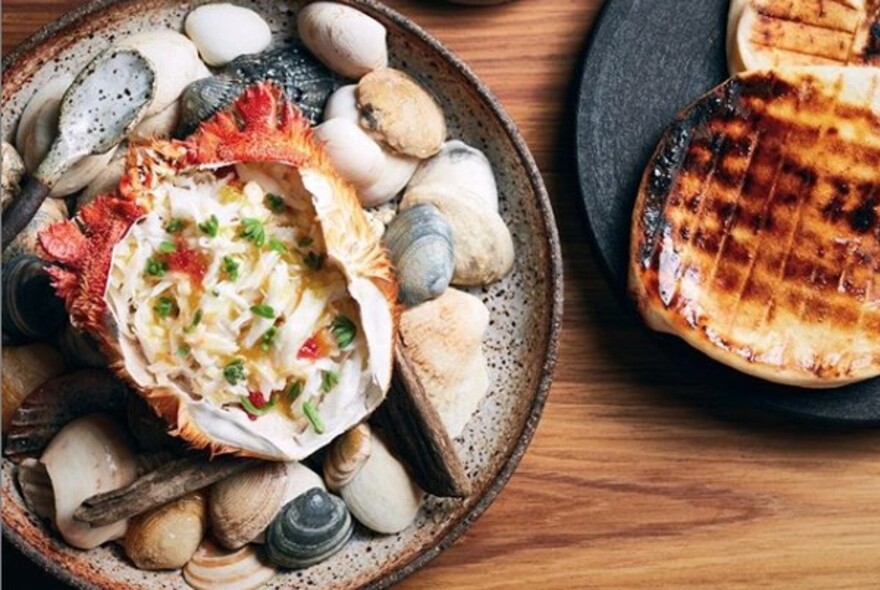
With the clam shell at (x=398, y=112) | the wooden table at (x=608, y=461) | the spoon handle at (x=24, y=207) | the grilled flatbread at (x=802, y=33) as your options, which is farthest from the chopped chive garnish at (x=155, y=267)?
the grilled flatbread at (x=802, y=33)

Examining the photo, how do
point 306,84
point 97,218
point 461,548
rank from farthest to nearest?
point 461,548 → point 306,84 → point 97,218

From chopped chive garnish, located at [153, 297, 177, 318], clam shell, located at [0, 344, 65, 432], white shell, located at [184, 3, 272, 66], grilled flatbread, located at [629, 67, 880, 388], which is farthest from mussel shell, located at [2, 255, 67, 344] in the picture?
grilled flatbread, located at [629, 67, 880, 388]

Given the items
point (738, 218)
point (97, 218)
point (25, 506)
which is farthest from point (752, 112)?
point (25, 506)

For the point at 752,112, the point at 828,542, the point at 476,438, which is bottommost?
the point at 828,542

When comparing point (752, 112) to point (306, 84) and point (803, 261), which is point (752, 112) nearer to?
point (803, 261)

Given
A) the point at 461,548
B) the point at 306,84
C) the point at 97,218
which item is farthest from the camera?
the point at 461,548

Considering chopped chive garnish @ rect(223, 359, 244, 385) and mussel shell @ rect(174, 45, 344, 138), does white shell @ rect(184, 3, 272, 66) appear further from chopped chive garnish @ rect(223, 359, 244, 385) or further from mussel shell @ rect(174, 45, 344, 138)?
chopped chive garnish @ rect(223, 359, 244, 385)

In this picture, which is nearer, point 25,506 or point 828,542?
point 25,506

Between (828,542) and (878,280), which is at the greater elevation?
(878,280)
